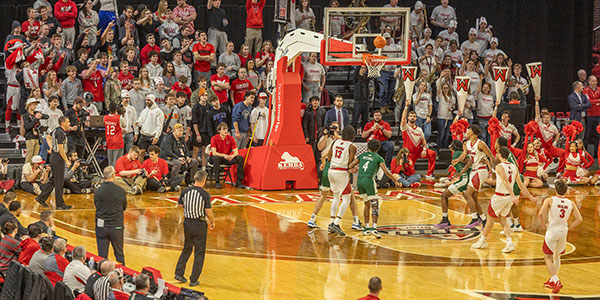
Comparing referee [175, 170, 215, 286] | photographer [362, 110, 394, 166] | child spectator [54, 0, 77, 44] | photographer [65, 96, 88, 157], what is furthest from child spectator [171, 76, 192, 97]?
referee [175, 170, 215, 286]

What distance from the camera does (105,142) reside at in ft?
67.5

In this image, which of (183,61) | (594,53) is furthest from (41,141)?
(594,53)

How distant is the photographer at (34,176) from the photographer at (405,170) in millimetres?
7524

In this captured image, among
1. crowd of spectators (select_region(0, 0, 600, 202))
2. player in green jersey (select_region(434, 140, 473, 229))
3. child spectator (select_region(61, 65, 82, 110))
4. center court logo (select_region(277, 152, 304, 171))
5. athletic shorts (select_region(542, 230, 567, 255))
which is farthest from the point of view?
child spectator (select_region(61, 65, 82, 110))

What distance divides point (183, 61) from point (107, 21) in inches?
87.2

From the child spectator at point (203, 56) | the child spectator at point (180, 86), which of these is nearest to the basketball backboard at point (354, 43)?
the child spectator at point (180, 86)

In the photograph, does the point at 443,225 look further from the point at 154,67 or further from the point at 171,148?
the point at 154,67

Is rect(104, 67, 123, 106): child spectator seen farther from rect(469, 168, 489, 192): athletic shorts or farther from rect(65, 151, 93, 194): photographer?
rect(469, 168, 489, 192): athletic shorts

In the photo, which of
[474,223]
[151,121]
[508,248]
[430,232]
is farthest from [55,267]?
[151,121]

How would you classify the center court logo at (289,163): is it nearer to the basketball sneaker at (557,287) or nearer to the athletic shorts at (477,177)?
the athletic shorts at (477,177)

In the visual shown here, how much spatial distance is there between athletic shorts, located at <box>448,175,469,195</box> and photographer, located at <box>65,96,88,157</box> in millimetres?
7645

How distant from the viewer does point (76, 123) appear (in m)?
18.1

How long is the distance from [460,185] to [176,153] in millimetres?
6887

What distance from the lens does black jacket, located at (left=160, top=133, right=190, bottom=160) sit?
63.5 ft
